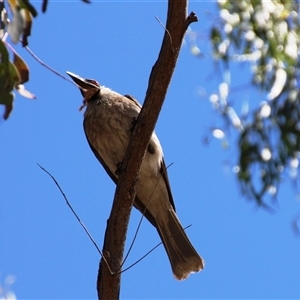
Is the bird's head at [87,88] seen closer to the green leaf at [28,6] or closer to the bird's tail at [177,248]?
the bird's tail at [177,248]

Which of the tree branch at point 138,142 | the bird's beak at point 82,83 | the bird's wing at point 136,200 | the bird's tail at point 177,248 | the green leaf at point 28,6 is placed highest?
the green leaf at point 28,6

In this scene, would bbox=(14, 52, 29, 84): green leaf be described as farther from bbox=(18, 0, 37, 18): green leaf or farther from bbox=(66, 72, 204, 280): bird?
bbox=(66, 72, 204, 280): bird

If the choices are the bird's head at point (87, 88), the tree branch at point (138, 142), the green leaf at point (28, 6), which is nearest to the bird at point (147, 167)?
the bird's head at point (87, 88)

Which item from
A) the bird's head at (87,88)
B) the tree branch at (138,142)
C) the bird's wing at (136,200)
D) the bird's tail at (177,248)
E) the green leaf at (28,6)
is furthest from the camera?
the bird's head at (87,88)

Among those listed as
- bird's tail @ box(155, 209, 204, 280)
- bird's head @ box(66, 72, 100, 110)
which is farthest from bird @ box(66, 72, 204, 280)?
bird's head @ box(66, 72, 100, 110)

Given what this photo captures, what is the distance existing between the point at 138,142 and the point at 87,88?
1.71 meters

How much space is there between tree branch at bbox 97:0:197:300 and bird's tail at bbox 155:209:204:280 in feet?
3.48

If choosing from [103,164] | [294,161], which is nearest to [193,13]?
[103,164]

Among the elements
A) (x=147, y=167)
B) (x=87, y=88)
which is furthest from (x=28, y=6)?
(x=87, y=88)

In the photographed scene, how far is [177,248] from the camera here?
13.7ft

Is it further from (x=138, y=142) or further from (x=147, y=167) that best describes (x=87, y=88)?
(x=138, y=142)

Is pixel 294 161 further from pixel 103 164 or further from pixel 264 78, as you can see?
pixel 103 164

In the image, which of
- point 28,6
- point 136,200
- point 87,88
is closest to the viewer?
point 28,6

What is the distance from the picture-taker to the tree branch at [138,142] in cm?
281
